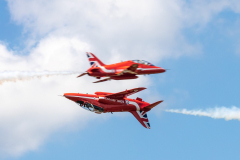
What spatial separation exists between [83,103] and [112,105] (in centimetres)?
530

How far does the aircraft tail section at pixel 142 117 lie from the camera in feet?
259

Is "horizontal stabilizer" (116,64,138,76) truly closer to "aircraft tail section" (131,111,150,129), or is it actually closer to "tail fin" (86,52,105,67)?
"tail fin" (86,52,105,67)

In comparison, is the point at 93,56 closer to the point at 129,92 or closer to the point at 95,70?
the point at 95,70

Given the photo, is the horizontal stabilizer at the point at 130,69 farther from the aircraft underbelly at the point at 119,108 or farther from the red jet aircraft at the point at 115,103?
the aircraft underbelly at the point at 119,108

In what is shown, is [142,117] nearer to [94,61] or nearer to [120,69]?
[120,69]

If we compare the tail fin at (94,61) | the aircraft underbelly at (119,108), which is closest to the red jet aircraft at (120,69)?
the tail fin at (94,61)

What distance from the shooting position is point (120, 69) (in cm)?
6744

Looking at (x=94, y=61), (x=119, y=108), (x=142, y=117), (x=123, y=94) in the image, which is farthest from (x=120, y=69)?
(x=142, y=117)

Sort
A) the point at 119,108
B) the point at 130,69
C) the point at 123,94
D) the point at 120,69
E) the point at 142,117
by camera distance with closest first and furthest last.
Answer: the point at 130,69 → the point at 120,69 → the point at 123,94 → the point at 119,108 → the point at 142,117

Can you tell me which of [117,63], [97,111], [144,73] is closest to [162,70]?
[144,73]

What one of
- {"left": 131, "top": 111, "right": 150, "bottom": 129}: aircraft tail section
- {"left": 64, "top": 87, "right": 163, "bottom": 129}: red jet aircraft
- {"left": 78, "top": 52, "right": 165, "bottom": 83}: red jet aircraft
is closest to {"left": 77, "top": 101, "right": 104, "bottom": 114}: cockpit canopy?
{"left": 64, "top": 87, "right": 163, "bottom": 129}: red jet aircraft

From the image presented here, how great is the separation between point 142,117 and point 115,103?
25.2 feet

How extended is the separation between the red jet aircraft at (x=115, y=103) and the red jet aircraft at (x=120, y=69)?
4243 millimetres

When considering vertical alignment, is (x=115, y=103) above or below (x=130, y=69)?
below
